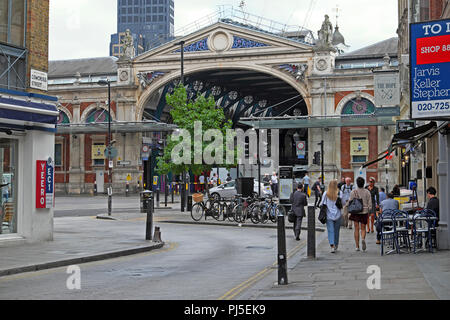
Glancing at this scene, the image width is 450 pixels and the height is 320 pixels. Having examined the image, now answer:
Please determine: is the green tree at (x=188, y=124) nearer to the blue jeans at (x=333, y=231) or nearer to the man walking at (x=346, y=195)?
the man walking at (x=346, y=195)

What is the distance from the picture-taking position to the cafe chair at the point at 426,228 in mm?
15117

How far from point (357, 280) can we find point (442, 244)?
5.42 m

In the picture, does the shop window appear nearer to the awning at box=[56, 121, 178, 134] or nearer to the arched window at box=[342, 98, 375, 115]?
the awning at box=[56, 121, 178, 134]

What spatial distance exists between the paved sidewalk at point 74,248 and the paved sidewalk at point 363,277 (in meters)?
4.89

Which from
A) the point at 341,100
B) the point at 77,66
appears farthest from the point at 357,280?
the point at 77,66

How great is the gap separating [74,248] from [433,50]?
32.5ft

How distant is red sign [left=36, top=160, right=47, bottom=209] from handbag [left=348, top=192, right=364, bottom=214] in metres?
8.40

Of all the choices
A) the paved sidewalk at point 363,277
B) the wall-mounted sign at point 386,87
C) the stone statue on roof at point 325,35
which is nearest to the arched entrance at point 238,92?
the stone statue on roof at point 325,35

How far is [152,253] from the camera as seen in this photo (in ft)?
55.4

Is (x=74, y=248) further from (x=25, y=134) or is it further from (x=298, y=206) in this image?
(x=298, y=206)

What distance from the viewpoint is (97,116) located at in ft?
208

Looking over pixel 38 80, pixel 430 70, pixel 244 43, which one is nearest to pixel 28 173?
pixel 38 80
